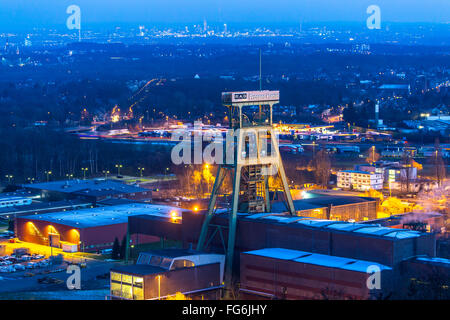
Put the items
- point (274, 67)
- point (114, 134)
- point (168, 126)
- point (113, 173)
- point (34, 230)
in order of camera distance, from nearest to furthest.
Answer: point (34, 230)
point (113, 173)
point (114, 134)
point (168, 126)
point (274, 67)

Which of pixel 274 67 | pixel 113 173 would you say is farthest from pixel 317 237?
pixel 274 67

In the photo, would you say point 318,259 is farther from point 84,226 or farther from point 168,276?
point 84,226

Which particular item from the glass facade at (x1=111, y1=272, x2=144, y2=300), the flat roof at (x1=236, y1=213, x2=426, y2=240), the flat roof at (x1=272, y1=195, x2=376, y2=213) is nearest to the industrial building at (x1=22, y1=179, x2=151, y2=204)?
the flat roof at (x1=272, y1=195, x2=376, y2=213)

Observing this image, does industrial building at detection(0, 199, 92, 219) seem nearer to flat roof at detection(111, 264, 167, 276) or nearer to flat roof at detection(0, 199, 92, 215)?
flat roof at detection(0, 199, 92, 215)

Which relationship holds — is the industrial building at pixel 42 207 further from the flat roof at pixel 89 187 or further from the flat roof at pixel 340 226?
the flat roof at pixel 340 226

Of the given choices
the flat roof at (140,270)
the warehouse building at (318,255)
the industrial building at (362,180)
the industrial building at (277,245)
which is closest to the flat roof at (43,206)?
the industrial building at (277,245)

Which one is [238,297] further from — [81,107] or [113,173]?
[81,107]
